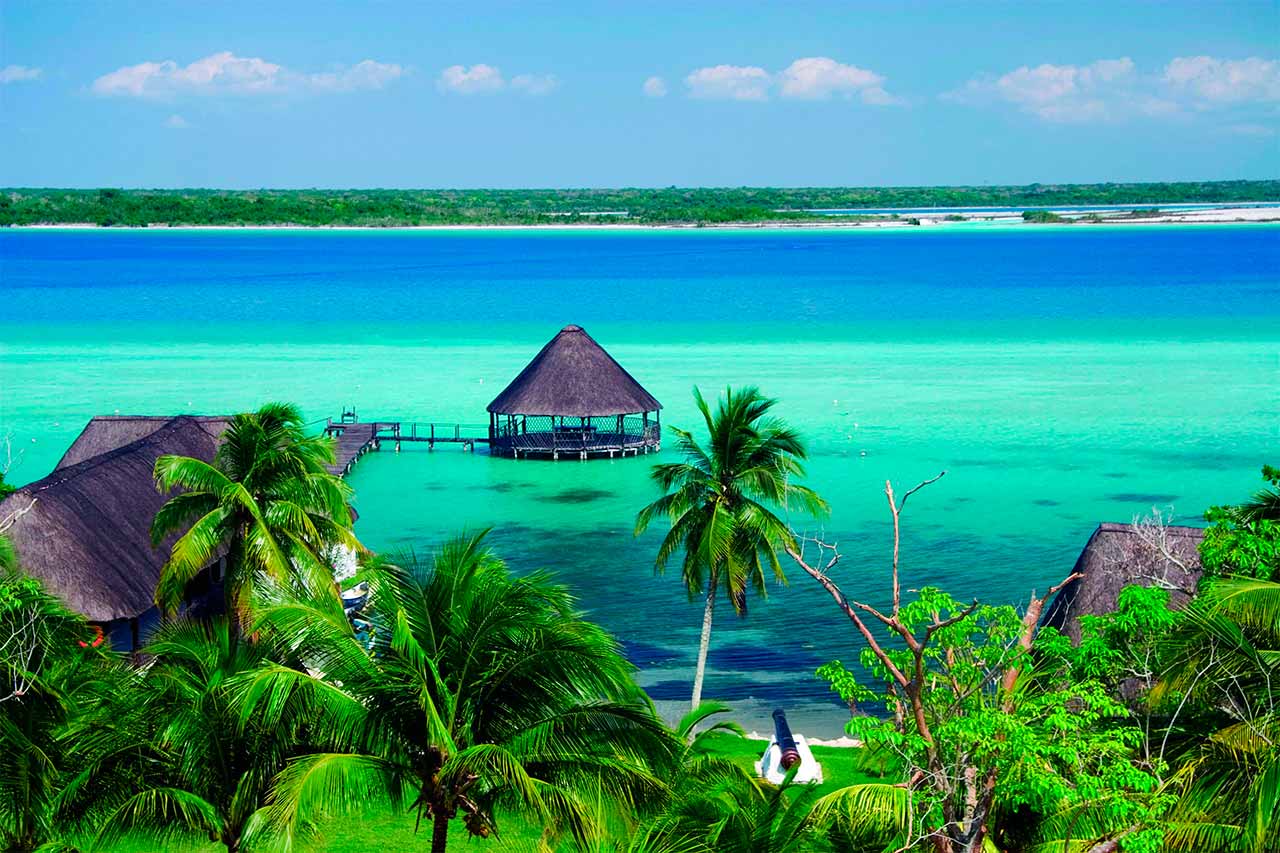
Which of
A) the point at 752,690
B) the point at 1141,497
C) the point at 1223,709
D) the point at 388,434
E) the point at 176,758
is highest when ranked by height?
the point at 1223,709

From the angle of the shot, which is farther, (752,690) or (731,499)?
(752,690)

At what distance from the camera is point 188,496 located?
17.9m

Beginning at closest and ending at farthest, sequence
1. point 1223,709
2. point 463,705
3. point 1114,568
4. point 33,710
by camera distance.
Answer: point 1223,709 → point 463,705 → point 33,710 → point 1114,568

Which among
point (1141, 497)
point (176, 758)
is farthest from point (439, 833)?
point (1141, 497)

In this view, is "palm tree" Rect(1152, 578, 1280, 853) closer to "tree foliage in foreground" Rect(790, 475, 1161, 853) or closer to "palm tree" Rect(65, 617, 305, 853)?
"tree foliage in foreground" Rect(790, 475, 1161, 853)

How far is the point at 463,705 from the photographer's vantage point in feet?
38.0

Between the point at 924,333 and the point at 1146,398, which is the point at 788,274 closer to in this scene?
the point at 924,333

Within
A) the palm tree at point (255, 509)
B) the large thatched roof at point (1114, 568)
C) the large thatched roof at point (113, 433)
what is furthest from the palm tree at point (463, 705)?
the large thatched roof at point (113, 433)

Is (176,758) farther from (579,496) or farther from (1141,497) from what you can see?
(1141,497)

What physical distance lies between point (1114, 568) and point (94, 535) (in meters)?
14.2

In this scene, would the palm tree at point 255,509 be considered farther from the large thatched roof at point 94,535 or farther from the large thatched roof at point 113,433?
the large thatched roof at point 113,433

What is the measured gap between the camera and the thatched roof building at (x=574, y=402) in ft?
130

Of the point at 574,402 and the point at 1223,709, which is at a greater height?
the point at 1223,709

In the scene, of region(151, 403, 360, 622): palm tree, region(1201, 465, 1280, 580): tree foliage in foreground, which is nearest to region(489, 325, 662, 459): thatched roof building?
→ region(151, 403, 360, 622): palm tree
